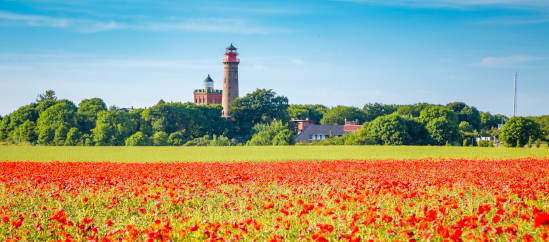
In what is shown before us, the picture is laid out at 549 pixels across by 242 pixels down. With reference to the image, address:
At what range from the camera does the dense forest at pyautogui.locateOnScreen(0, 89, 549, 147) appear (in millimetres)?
82250

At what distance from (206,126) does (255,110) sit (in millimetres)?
12600

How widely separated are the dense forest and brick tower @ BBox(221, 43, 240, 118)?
88.4 ft

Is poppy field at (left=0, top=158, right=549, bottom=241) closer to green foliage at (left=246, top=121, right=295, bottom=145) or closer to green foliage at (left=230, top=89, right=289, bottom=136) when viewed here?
green foliage at (left=246, top=121, right=295, bottom=145)

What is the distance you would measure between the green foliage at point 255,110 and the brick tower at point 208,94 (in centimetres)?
6850

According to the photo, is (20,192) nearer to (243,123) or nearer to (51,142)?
(51,142)

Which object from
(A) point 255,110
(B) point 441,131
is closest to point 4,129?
(A) point 255,110

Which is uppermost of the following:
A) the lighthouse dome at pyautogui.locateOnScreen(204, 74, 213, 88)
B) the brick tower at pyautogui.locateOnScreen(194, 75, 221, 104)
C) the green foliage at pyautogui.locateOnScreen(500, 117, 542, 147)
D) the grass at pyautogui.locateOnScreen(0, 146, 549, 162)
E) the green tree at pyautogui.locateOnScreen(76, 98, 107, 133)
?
the lighthouse dome at pyautogui.locateOnScreen(204, 74, 213, 88)

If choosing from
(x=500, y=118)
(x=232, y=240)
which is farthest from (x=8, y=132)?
(x=500, y=118)

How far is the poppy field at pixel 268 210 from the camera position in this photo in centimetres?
677

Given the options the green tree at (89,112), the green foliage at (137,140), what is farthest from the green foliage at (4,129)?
the green foliage at (137,140)

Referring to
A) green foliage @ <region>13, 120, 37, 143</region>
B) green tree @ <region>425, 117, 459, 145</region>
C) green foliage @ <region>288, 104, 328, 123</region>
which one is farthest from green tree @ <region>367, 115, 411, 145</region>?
green foliage @ <region>288, 104, 328, 123</region>

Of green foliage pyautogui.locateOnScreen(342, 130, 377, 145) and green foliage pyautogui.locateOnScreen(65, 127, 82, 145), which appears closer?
green foliage pyautogui.locateOnScreen(342, 130, 377, 145)

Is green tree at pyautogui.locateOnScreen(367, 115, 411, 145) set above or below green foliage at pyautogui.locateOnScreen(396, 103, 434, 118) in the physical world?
below

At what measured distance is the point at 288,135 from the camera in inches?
3514
